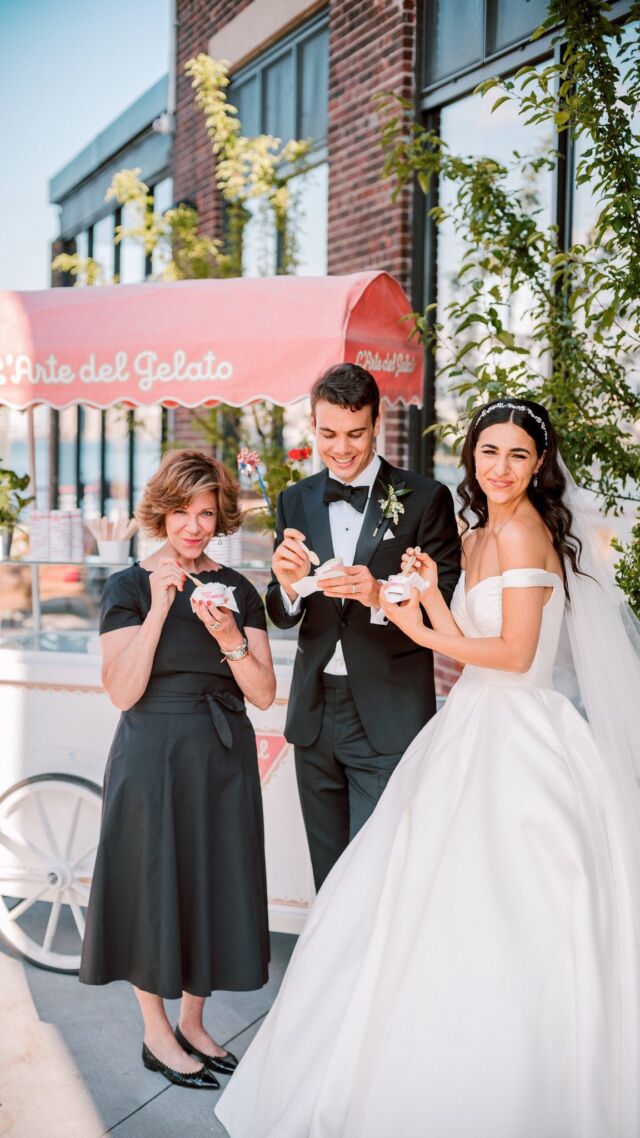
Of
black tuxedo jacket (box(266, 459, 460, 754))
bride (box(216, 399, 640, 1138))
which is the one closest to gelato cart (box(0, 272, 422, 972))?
black tuxedo jacket (box(266, 459, 460, 754))

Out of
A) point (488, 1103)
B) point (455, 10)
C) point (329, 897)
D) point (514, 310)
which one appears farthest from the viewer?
point (455, 10)

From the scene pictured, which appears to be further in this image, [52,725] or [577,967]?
[52,725]

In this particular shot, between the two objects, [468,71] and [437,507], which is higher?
[468,71]

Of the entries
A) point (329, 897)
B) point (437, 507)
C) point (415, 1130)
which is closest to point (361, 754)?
point (329, 897)

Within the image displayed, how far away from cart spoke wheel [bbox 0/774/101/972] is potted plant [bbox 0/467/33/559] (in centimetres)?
121

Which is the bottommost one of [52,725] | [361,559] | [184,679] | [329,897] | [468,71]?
[329,897]

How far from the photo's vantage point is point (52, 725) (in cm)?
385

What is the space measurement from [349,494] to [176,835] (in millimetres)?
1084

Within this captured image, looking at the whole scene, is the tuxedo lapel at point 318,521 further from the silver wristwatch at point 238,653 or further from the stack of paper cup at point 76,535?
Result: the stack of paper cup at point 76,535

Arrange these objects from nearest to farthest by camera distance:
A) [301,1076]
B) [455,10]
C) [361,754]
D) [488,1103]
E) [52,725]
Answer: [488,1103]
[301,1076]
[361,754]
[52,725]
[455,10]

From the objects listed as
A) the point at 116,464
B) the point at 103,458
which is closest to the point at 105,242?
the point at 103,458

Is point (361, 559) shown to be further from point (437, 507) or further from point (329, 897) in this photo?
point (329, 897)

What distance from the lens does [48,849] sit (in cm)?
383

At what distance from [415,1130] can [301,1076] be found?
395mm
